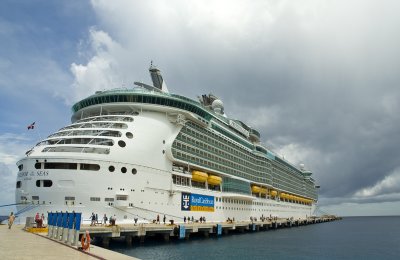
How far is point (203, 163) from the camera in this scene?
50906 mm

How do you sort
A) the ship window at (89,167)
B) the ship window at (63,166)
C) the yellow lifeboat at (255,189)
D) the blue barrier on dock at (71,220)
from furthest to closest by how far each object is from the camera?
the yellow lifeboat at (255,189), the ship window at (89,167), the ship window at (63,166), the blue barrier on dock at (71,220)

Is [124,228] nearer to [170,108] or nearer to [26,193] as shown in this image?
[26,193]

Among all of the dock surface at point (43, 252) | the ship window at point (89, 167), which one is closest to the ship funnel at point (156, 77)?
the ship window at point (89, 167)

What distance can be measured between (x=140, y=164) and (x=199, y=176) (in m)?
12.4

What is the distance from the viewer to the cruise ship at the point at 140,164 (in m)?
33.3

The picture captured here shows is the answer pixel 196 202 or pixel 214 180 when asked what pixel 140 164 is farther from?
pixel 214 180

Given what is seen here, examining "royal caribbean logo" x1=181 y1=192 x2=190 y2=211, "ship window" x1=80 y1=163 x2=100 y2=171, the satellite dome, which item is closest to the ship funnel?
the satellite dome

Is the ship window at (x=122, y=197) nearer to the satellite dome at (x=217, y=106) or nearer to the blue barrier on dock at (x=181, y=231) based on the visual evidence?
the blue barrier on dock at (x=181, y=231)

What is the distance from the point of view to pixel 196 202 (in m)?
46.4

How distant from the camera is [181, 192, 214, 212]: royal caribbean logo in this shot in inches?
1729

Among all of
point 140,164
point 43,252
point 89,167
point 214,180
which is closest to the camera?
point 43,252

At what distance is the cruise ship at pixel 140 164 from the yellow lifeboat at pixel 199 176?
0.44 ft

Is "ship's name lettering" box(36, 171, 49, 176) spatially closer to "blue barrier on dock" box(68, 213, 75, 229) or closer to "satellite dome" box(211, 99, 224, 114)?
"blue barrier on dock" box(68, 213, 75, 229)

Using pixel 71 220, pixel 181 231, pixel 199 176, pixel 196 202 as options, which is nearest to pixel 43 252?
pixel 71 220
